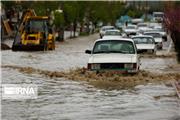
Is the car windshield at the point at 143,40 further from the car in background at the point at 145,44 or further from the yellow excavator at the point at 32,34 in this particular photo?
the yellow excavator at the point at 32,34

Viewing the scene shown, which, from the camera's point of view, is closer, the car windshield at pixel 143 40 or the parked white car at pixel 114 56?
the parked white car at pixel 114 56

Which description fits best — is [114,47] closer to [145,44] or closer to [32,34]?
[145,44]

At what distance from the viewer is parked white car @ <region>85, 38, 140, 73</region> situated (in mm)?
21203

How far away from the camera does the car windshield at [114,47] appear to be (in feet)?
73.6

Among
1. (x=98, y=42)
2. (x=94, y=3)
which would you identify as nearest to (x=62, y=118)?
(x=98, y=42)

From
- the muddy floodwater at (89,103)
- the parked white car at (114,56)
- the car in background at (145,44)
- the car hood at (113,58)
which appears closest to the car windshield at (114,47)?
the parked white car at (114,56)

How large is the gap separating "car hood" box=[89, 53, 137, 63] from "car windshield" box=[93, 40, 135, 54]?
426mm

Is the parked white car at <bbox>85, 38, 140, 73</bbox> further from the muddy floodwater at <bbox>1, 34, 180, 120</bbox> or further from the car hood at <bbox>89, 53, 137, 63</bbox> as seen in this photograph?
the muddy floodwater at <bbox>1, 34, 180, 120</bbox>

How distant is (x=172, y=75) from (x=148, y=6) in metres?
135

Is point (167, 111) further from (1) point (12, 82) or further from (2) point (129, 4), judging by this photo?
(2) point (129, 4)

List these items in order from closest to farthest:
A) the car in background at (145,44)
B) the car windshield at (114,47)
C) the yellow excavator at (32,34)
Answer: the car windshield at (114,47) → the car in background at (145,44) → the yellow excavator at (32,34)

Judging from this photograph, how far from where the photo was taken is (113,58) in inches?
841

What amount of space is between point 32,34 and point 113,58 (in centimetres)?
2268

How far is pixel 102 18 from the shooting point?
9925 centimetres
